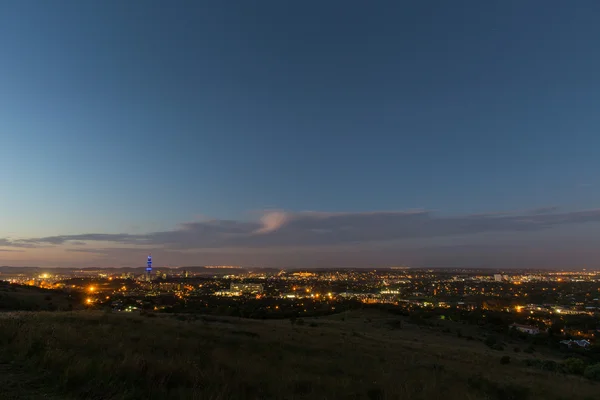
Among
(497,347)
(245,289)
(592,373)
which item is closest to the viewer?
(592,373)

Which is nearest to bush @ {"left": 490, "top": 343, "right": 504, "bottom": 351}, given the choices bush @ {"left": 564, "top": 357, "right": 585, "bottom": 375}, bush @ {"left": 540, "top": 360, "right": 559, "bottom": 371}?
bush @ {"left": 564, "top": 357, "right": 585, "bottom": 375}

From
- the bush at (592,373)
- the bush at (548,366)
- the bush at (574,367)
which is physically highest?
the bush at (592,373)

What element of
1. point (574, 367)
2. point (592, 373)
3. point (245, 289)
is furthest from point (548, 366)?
point (245, 289)

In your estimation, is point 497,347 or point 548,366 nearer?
point 548,366

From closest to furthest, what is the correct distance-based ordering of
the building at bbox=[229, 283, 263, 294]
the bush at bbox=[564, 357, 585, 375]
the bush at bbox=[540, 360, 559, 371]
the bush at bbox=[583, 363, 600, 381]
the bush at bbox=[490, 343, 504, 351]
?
the bush at bbox=[583, 363, 600, 381], the bush at bbox=[540, 360, 559, 371], the bush at bbox=[564, 357, 585, 375], the bush at bbox=[490, 343, 504, 351], the building at bbox=[229, 283, 263, 294]

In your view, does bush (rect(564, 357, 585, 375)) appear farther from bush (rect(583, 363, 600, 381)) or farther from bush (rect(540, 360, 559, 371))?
bush (rect(540, 360, 559, 371))

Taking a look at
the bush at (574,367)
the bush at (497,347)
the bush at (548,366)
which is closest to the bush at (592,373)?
the bush at (574,367)

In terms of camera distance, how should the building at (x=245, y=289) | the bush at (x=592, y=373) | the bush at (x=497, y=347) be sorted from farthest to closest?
the building at (x=245, y=289) → the bush at (x=497, y=347) → the bush at (x=592, y=373)

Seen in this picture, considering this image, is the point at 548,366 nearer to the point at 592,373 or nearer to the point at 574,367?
the point at 574,367

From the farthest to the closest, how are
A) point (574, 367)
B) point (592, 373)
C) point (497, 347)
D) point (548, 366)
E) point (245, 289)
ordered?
point (245, 289) < point (497, 347) < point (574, 367) < point (548, 366) < point (592, 373)

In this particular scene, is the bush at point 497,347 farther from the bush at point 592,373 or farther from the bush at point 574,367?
the bush at point 592,373

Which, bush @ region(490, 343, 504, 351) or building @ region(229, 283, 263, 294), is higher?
bush @ region(490, 343, 504, 351)

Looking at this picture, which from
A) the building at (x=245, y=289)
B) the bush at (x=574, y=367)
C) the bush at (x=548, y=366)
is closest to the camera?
the bush at (x=548, y=366)

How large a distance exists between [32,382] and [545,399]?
15662 mm
